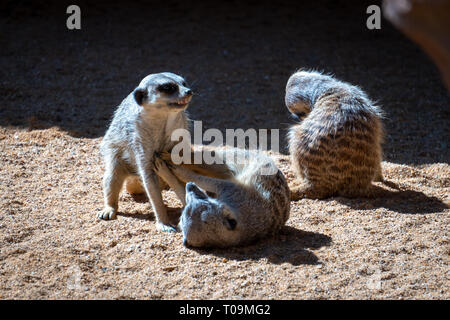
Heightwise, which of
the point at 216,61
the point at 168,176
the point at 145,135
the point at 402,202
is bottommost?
the point at 402,202

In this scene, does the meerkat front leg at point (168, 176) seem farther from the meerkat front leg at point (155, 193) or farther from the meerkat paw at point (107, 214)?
the meerkat paw at point (107, 214)

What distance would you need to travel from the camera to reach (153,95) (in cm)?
385

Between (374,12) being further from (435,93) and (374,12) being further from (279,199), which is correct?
(279,199)

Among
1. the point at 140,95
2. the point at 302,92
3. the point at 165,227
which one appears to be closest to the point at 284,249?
the point at 165,227

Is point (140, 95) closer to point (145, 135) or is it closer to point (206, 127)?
point (145, 135)

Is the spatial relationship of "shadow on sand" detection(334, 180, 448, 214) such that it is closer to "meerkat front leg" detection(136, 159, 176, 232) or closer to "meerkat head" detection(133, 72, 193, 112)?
"meerkat front leg" detection(136, 159, 176, 232)

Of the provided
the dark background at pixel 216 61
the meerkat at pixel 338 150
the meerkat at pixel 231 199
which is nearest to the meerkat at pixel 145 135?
the meerkat at pixel 231 199

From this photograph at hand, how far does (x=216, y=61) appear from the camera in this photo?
7508 mm

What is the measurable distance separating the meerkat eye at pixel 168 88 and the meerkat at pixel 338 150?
49.0 inches

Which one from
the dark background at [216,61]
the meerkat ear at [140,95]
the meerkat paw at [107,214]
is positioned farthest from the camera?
the dark background at [216,61]

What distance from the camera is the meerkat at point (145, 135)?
3.81 meters

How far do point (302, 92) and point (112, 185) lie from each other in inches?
71.0

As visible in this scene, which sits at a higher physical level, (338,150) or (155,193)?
(338,150)

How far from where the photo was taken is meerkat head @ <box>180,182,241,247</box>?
352 cm
